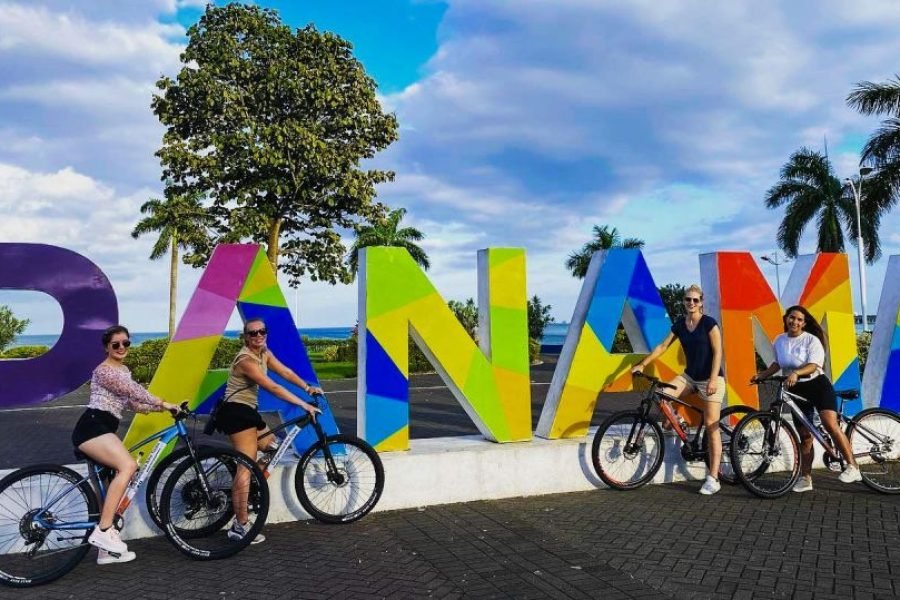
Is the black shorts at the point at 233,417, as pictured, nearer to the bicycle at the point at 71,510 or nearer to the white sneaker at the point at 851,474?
the bicycle at the point at 71,510

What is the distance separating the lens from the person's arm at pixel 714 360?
7.07 m

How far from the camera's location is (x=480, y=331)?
7.59 meters

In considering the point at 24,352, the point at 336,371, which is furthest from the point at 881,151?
the point at 24,352

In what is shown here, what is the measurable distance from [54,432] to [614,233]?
42958 millimetres

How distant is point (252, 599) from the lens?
454 cm

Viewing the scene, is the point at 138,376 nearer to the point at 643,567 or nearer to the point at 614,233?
the point at 643,567

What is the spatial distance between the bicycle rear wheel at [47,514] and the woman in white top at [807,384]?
21.4 feet

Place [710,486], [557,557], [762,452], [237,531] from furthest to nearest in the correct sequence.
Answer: [762,452], [710,486], [237,531], [557,557]

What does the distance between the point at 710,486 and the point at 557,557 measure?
2617mm

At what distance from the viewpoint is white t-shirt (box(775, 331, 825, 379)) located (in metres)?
7.06

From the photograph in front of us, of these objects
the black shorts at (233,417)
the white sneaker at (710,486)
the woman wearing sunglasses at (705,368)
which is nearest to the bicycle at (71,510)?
the black shorts at (233,417)

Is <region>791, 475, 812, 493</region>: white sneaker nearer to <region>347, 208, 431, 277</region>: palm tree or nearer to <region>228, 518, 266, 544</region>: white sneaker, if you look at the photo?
<region>228, 518, 266, 544</region>: white sneaker

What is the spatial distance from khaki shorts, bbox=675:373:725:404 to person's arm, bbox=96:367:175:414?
17.1 ft

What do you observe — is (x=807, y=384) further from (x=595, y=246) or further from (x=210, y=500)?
(x=595, y=246)
